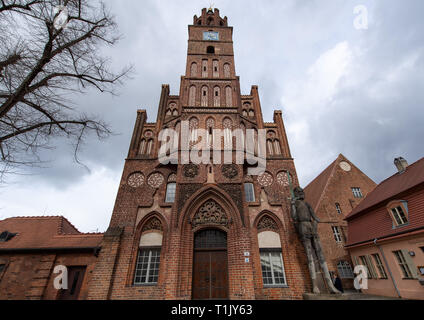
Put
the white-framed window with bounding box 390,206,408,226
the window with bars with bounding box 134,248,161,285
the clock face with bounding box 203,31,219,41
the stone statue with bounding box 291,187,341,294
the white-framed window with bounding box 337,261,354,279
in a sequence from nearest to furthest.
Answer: the stone statue with bounding box 291,187,341,294 → the window with bars with bounding box 134,248,161,285 → the white-framed window with bounding box 390,206,408,226 → the white-framed window with bounding box 337,261,354,279 → the clock face with bounding box 203,31,219,41

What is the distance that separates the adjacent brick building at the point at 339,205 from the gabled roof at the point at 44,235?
17705 millimetres

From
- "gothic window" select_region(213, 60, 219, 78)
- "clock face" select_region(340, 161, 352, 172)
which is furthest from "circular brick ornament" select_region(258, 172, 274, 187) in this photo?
"clock face" select_region(340, 161, 352, 172)

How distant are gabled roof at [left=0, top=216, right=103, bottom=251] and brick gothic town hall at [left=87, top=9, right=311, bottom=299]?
9.99ft

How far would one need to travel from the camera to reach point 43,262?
9969mm

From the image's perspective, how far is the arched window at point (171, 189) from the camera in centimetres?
1050

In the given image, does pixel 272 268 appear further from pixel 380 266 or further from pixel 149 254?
pixel 380 266

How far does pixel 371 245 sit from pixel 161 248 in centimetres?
1422

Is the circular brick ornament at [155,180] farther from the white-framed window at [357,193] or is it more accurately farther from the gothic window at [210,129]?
the white-framed window at [357,193]

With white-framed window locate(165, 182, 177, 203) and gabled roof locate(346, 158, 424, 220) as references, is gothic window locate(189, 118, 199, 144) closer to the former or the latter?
white-framed window locate(165, 182, 177, 203)

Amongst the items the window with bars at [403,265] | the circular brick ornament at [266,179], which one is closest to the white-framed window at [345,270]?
the window with bars at [403,265]

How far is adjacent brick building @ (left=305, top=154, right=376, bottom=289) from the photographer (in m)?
15.8
